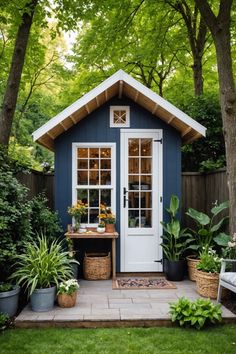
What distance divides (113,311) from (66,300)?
0.60 metres

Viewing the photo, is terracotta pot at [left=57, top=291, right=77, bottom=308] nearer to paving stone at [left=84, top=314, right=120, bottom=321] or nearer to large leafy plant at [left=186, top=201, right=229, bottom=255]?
paving stone at [left=84, top=314, right=120, bottom=321]

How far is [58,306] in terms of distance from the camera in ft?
14.6

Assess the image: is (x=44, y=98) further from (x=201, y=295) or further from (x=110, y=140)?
(x=201, y=295)

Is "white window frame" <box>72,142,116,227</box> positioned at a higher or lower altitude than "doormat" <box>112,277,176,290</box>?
higher

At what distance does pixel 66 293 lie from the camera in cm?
434

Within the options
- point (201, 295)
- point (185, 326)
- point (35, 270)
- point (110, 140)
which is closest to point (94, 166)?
point (110, 140)

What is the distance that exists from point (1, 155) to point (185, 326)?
3104 mm

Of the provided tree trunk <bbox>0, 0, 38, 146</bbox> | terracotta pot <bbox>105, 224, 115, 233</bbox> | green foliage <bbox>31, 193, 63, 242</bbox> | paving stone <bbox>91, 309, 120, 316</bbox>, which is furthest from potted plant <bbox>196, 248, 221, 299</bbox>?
tree trunk <bbox>0, 0, 38, 146</bbox>

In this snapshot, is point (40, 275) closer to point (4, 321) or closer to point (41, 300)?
point (41, 300)

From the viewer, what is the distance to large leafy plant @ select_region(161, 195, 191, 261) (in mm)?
5781

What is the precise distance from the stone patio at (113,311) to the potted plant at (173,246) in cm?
57

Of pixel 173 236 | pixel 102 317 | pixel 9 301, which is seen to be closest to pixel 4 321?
pixel 9 301

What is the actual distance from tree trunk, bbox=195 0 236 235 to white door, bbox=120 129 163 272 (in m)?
1.44

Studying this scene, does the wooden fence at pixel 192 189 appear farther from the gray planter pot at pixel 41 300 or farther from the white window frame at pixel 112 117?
the gray planter pot at pixel 41 300
